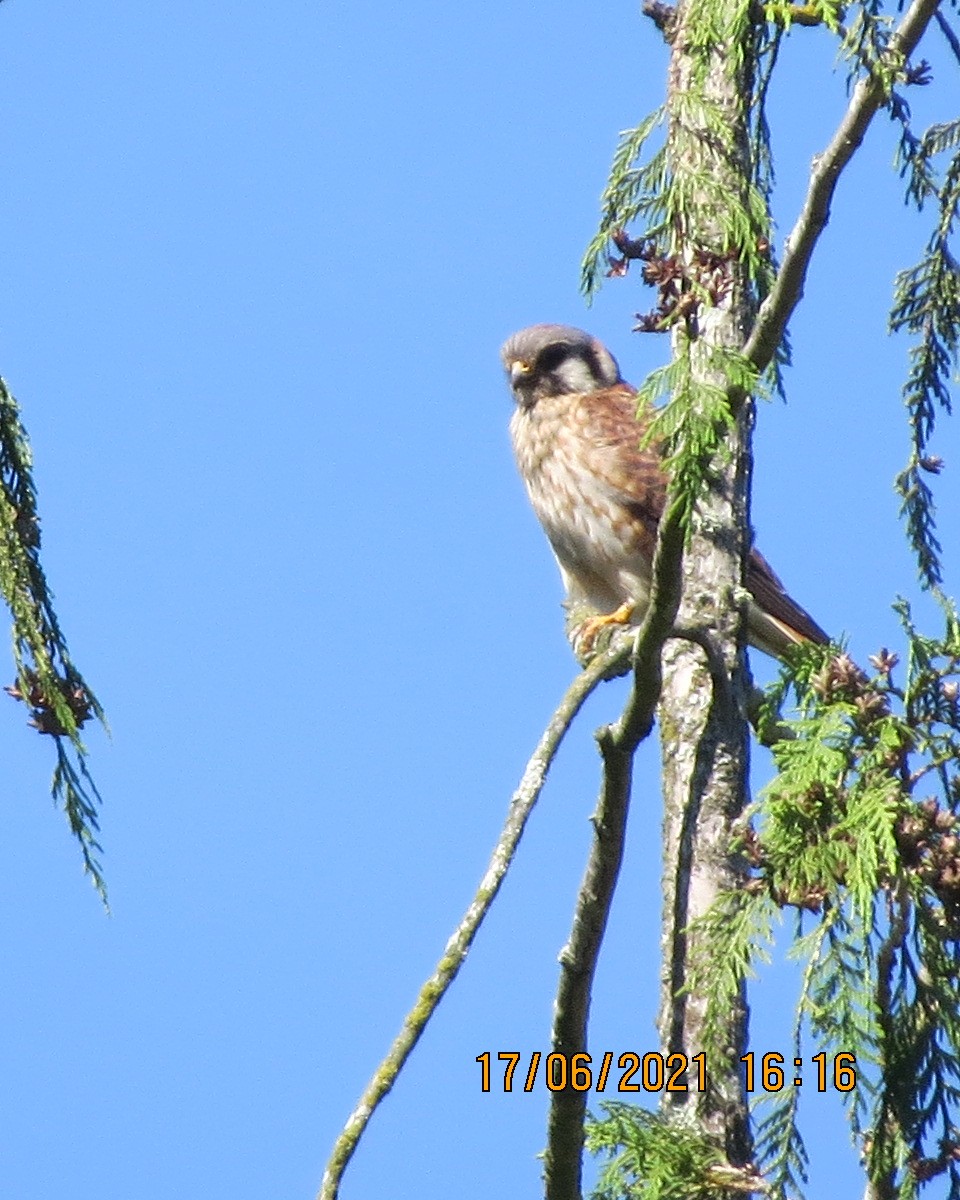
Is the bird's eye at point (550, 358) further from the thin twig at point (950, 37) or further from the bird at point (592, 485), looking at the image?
the thin twig at point (950, 37)

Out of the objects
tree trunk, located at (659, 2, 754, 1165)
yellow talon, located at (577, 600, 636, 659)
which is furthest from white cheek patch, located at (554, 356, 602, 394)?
tree trunk, located at (659, 2, 754, 1165)

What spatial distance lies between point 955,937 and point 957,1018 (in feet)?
0.43

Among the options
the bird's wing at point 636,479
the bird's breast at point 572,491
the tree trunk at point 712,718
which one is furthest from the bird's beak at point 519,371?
the tree trunk at point 712,718

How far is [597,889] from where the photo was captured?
2.63 metres

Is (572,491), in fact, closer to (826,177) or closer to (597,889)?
(597,889)

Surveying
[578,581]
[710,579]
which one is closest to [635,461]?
[578,581]

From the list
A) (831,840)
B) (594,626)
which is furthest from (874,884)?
(594,626)

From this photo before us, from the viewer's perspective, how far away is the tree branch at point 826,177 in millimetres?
2113

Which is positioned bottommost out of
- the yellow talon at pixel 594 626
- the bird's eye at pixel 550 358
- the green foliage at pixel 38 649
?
the green foliage at pixel 38 649

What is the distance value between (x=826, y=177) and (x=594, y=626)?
2455 millimetres

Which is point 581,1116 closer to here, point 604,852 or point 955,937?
point 604,852

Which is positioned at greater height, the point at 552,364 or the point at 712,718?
the point at 552,364

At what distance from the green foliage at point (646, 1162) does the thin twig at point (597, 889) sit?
235 millimetres

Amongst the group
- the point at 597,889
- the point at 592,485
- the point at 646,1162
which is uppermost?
the point at 592,485
